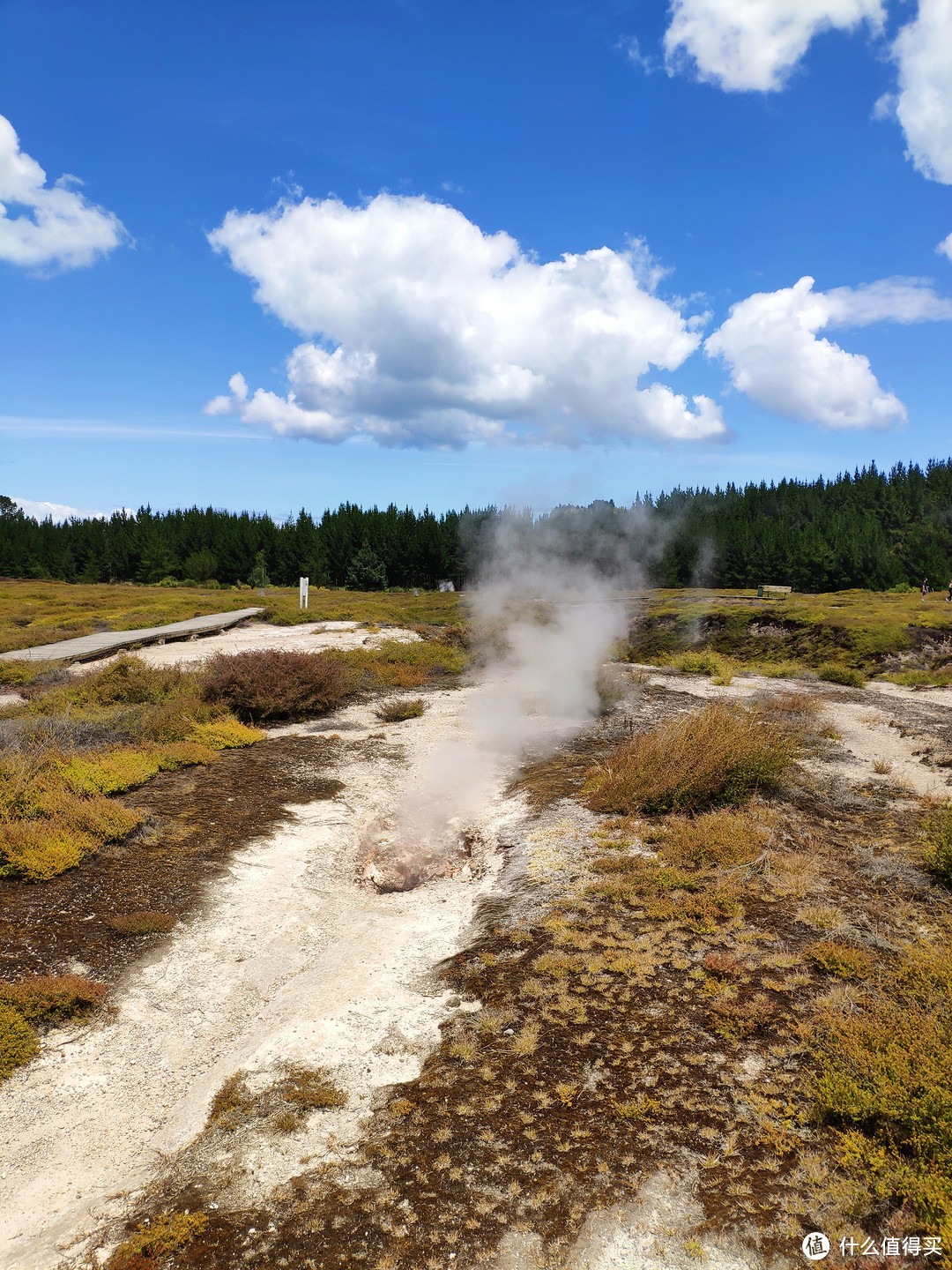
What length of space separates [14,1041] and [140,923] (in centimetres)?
→ 180

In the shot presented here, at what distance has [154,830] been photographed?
9102mm

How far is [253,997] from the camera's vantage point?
6113mm

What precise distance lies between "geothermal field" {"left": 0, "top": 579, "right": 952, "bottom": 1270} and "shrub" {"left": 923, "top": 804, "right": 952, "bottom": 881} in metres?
0.05

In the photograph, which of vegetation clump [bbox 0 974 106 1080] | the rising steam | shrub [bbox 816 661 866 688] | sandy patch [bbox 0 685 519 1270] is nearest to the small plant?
the rising steam

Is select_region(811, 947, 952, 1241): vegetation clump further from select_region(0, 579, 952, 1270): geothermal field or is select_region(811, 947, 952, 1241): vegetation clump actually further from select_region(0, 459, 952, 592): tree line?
select_region(0, 459, 952, 592): tree line

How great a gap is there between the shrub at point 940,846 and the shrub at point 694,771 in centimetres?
218

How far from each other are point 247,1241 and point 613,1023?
113 inches

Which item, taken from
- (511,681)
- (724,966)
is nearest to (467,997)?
(724,966)

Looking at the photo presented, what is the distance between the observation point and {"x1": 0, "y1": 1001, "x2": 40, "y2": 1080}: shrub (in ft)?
16.4

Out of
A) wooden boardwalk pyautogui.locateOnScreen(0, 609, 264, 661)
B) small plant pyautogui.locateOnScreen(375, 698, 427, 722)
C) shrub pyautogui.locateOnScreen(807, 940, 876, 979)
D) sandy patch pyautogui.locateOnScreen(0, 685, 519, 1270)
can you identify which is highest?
wooden boardwalk pyautogui.locateOnScreen(0, 609, 264, 661)

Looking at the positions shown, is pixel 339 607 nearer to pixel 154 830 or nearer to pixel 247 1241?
pixel 154 830

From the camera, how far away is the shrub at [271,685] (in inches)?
627

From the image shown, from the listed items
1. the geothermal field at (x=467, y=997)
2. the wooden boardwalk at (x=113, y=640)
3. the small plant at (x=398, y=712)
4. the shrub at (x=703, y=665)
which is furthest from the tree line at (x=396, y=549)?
the geothermal field at (x=467, y=997)

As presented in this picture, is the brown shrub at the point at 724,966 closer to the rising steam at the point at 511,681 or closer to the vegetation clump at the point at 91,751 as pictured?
the rising steam at the point at 511,681
